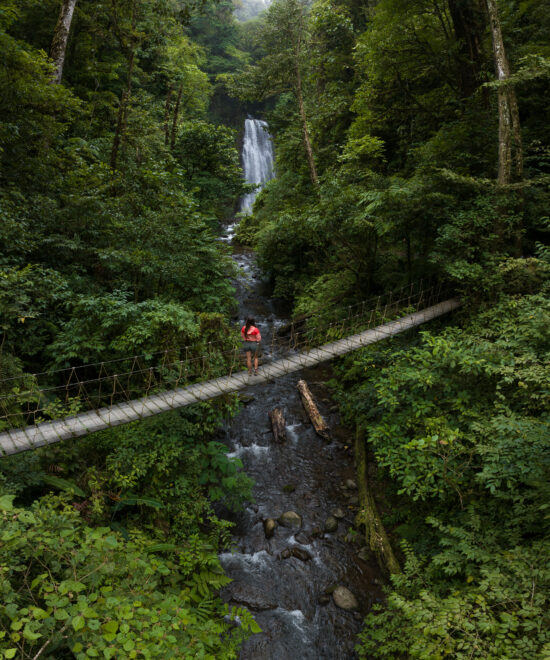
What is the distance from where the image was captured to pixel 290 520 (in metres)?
5.75

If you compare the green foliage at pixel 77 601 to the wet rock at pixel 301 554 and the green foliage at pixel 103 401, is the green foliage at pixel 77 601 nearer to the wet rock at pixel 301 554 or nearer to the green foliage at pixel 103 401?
the green foliage at pixel 103 401

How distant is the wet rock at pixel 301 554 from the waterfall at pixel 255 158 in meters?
26.2

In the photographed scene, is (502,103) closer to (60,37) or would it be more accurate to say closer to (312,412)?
(312,412)

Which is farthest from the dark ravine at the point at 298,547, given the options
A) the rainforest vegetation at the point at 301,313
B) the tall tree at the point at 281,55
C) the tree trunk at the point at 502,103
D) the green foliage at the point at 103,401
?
the tall tree at the point at 281,55

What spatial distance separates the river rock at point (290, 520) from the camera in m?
5.70

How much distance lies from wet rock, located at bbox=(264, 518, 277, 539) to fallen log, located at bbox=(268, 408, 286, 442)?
6.63 ft

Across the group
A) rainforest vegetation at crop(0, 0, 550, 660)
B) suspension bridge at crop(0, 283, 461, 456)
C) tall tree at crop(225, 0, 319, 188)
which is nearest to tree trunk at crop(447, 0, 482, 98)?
rainforest vegetation at crop(0, 0, 550, 660)

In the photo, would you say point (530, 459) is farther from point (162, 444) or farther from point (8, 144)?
point (8, 144)

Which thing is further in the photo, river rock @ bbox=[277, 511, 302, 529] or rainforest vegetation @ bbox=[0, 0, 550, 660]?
river rock @ bbox=[277, 511, 302, 529]

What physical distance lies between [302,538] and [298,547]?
0.17 metres

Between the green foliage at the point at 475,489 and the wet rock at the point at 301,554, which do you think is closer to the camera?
the green foliage at the point at 475,489

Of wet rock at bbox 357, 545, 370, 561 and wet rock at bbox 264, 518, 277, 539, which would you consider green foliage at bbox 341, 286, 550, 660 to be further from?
wet rock at bbox 264, 518, 277, 539

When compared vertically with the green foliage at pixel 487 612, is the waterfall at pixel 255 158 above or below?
above

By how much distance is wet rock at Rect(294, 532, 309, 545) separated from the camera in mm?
5442
